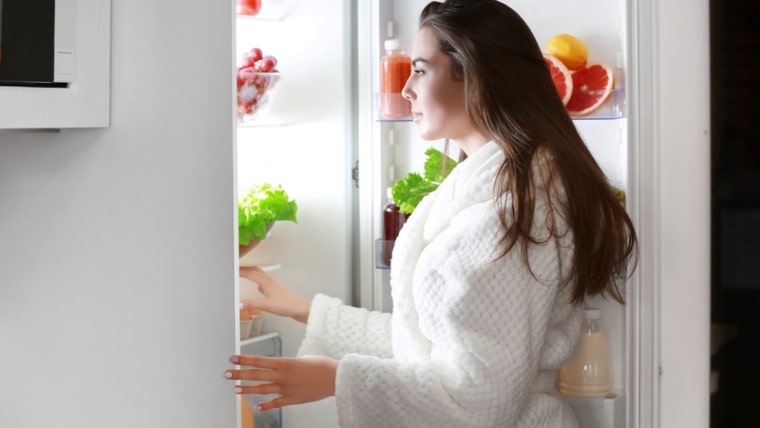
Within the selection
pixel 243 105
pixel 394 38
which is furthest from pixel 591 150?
pixel 243 105

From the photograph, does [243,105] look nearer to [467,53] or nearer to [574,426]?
[467,53]

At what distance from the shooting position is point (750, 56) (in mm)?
1394

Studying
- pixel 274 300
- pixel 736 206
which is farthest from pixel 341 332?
pixel 736 206

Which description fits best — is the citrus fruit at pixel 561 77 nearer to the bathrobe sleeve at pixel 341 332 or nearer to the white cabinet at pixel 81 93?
the bathrobe sleeve at pixel 341 332

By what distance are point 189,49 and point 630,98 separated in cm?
73

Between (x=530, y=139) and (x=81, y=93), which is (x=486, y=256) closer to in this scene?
(x=530, y=139)

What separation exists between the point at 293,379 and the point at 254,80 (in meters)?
0.56

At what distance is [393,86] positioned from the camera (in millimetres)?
1693

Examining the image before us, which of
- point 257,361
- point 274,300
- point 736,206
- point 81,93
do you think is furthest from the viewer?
point 274,300

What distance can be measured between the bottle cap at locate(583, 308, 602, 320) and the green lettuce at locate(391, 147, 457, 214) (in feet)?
1.14

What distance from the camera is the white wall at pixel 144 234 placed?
1065 millimetres

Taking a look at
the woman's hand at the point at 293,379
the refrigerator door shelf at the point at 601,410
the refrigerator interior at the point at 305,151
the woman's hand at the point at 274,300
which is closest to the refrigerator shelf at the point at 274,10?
the refrigerator interior at the point at 305,151

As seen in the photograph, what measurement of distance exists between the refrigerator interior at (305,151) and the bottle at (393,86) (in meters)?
0.07

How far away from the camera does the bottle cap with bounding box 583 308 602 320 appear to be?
60.9 inches
